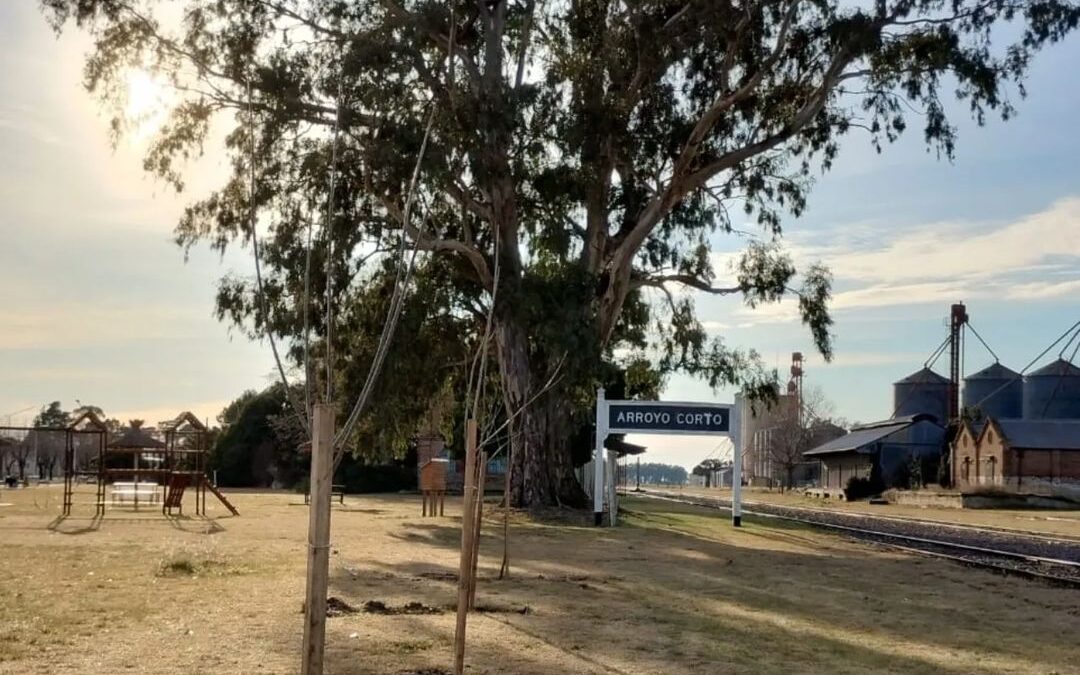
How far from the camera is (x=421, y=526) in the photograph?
26266 millimetres

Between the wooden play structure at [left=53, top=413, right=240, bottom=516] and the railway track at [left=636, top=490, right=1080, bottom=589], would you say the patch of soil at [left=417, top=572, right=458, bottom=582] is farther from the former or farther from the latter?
the wooden play structure at [left=53, top=413, right=240, bottom=516]

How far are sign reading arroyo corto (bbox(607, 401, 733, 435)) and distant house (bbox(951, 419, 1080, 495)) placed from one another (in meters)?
33.6

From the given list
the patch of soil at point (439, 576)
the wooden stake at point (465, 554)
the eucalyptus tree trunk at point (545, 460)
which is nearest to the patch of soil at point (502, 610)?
the wooden stake at point (465, 554)

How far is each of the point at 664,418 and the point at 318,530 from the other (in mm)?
21538

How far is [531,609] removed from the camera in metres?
11.4

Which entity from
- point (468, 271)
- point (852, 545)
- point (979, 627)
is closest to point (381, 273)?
point (468, 271)

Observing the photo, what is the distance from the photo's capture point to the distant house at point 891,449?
230 feet

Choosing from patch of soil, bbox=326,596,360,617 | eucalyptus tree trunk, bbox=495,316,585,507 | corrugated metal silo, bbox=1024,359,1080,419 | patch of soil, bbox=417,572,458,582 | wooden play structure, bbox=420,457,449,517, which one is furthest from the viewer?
corrugated metal silo, bbox=1024,359,1080,419

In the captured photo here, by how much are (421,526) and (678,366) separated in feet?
40.0

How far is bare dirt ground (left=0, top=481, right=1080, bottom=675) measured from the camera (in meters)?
8.70

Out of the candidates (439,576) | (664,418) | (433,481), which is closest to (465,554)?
(439,576)

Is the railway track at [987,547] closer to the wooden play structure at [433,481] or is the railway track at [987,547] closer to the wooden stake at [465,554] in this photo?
the wooden stake at [465,554]

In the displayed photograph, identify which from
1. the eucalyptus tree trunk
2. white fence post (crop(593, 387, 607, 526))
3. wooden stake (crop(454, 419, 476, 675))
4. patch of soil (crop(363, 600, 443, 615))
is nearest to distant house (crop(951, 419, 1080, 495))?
the eucalyptus tree trunk

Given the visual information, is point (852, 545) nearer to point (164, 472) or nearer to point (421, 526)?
point (421, 526)
